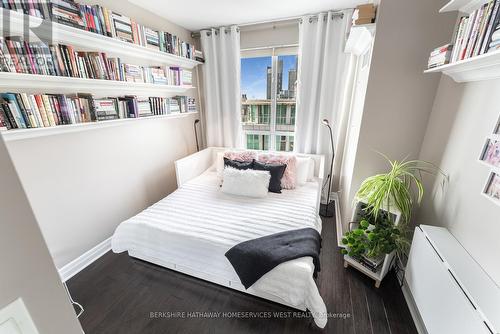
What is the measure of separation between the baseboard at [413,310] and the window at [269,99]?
6.79ft

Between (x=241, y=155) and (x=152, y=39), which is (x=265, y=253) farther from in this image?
(x=152, y=39)

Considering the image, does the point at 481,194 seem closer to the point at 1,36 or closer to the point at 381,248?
the point at 381,248

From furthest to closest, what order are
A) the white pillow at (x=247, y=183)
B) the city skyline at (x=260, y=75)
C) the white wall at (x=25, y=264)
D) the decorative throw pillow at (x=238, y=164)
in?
the city skyline at (x=260, y=75) → the decorative throw pillow at (x=238, y=164) → the white pillow at (x=247, y=183) → the white wall at (x=25, y=264)

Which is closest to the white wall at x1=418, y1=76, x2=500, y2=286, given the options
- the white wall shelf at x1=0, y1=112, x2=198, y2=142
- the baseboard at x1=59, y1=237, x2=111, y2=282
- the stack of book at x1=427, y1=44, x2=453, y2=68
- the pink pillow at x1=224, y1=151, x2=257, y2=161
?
the stack of book at x1=427, y1=44, x2=453, y2=68

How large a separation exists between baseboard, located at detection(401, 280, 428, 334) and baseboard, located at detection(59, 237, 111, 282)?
2.74m

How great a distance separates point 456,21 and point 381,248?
5.59 ft

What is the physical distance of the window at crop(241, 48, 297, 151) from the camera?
9.57 ft

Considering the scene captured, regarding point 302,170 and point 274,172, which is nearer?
point 274,172

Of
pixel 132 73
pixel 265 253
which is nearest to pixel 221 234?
pixel 265 253

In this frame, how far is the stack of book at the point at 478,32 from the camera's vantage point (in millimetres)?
986

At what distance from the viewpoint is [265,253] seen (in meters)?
1.49

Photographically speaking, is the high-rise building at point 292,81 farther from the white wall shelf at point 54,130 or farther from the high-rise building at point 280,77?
the white wall shelf at point 54,130

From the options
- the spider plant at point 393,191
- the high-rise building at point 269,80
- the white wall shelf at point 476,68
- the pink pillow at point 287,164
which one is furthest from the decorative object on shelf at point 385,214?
the high-rise building at point 269,80

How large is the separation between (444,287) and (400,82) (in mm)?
1427
